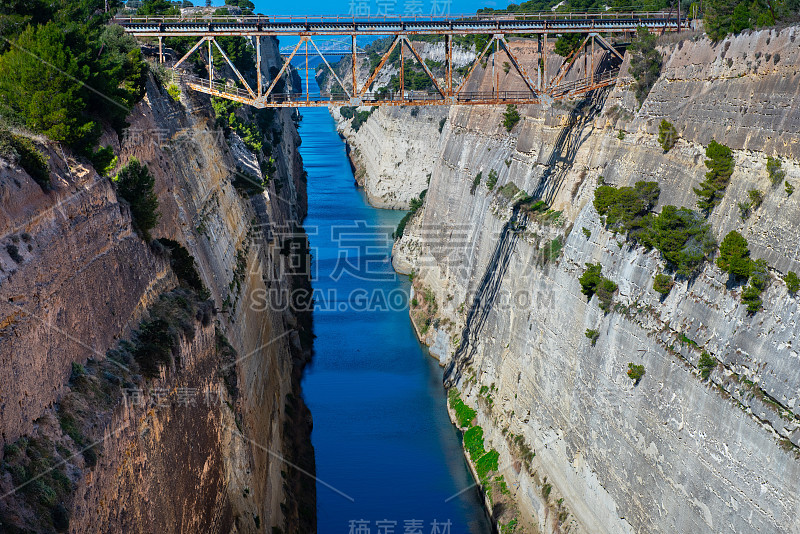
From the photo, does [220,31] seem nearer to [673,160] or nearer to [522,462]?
[673,160]

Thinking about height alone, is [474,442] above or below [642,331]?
below

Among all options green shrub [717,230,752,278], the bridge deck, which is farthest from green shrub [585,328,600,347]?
the bridge deck

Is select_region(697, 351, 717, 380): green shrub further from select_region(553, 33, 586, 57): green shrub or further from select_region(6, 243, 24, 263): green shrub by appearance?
select_region(553, 33, 586, 57): green shrub

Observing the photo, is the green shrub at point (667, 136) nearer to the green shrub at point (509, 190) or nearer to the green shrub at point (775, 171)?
the green shrub at point (775, 171)

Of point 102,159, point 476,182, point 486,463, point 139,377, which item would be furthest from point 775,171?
point 476,182

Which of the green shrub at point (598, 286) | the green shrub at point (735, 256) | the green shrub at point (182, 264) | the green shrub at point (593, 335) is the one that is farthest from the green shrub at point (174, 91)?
the green shrub at point (735, 256)

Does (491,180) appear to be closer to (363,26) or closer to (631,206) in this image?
(363,26)
